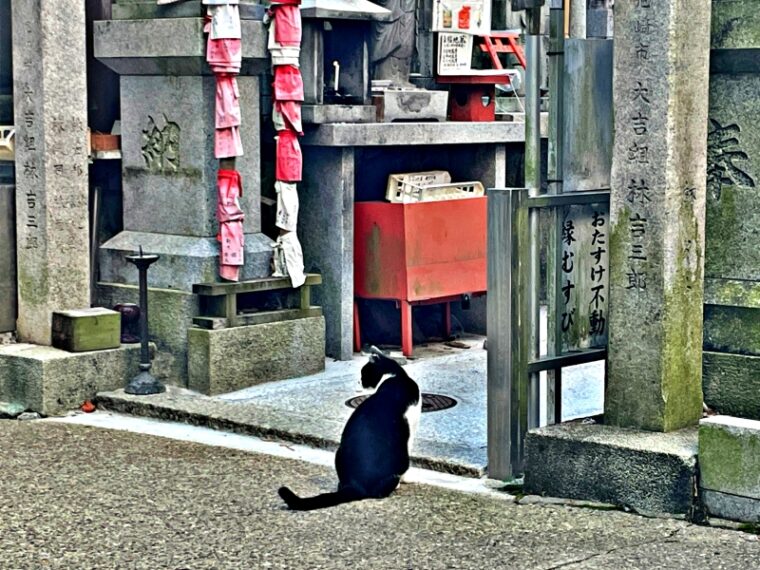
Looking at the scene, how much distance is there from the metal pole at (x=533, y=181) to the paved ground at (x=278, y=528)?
696mm

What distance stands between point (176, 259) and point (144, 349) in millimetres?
756

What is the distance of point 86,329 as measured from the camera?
35.5ft

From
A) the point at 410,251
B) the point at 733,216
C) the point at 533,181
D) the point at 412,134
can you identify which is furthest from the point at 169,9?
the point at 733,216

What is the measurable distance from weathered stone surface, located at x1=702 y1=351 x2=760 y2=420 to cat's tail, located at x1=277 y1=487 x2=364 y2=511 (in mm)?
2024

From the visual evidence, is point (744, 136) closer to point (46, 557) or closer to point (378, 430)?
point (378, 430)

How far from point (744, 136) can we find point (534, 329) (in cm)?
149

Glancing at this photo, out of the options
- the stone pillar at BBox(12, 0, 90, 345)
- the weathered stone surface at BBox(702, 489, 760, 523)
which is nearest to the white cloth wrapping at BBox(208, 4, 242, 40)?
the stone pillar at BBox(12, 0, 90, 345)

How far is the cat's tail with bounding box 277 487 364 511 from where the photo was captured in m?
7.93

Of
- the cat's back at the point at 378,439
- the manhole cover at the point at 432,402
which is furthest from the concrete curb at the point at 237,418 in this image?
the manhole cover at the point at 432,402

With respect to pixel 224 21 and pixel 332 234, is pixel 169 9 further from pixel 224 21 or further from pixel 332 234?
pixel 332 234

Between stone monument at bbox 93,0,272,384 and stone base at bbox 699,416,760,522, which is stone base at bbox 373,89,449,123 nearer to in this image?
stone monument at bbox 93,0,272,384

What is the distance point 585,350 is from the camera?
28.5ft

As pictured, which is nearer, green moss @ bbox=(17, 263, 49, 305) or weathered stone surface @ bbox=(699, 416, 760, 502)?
weathered stone surface @ bbox=(699, 416, 760, 502)

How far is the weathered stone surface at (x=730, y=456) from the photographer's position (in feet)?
24.5
